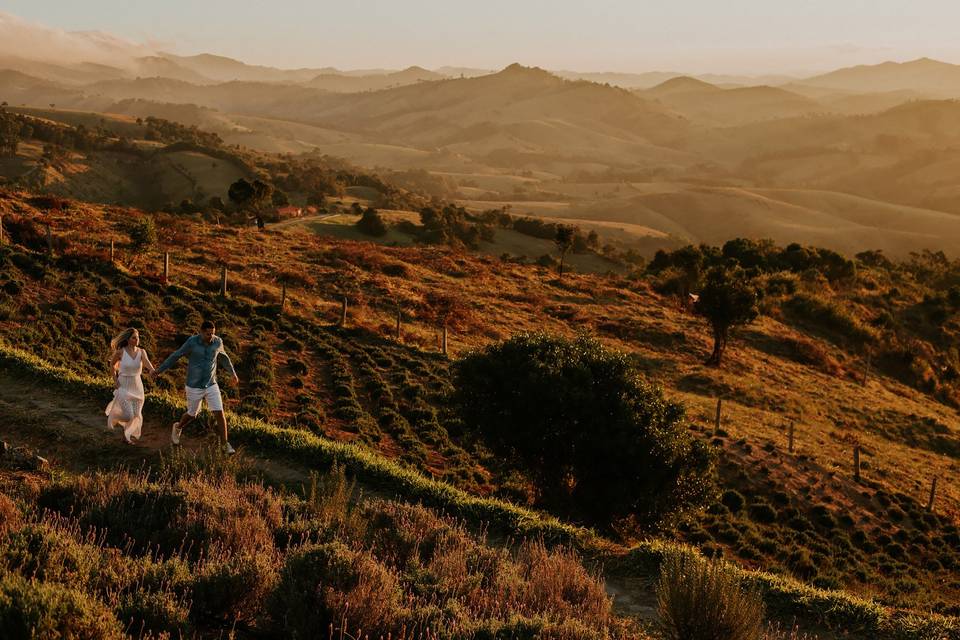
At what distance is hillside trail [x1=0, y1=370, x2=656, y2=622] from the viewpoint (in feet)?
39.7

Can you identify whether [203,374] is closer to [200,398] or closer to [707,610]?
[200,398]

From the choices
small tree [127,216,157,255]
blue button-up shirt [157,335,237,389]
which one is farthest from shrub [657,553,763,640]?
small tree [127,216,157,255]

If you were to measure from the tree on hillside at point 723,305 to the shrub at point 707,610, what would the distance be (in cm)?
4176

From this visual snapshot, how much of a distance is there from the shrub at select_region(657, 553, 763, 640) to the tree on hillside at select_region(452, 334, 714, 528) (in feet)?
31.3

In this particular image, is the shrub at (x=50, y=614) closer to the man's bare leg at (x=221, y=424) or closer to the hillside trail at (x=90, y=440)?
the hillside trail at (x=90, y=440)

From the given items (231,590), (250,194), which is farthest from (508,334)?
(250,194)

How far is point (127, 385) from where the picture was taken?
12.8 meters

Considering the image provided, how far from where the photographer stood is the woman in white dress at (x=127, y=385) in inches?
503

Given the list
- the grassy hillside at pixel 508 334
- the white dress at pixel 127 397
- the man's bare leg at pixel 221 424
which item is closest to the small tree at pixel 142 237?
the grassy hillside at pixel 508 334

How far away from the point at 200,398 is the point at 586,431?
945 cm

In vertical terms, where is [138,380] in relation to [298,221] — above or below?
below

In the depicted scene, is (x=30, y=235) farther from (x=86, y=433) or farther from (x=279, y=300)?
(x=86, y=433)

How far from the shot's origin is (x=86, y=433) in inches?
520

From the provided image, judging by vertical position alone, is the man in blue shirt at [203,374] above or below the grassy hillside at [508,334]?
above
